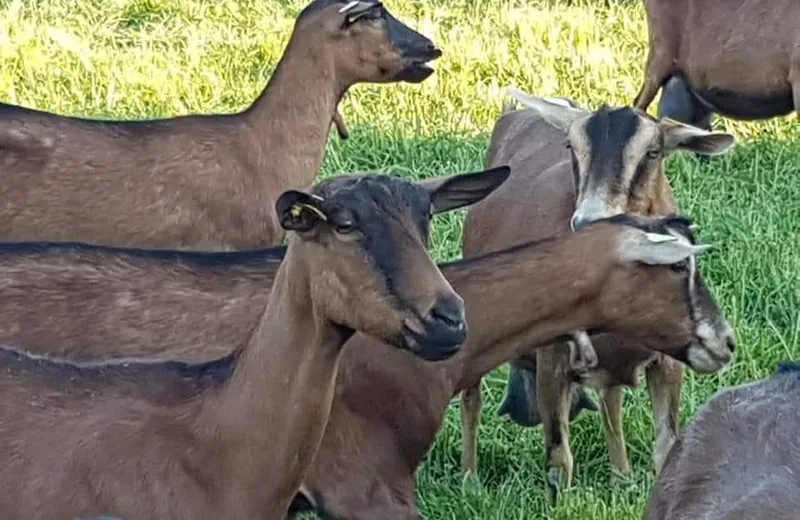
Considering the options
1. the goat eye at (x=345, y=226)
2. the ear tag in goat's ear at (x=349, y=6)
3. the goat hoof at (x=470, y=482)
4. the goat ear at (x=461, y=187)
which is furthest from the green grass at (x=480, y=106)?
the goat eye at (x=345, y=226)

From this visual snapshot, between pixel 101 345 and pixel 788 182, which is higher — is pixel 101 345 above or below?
above

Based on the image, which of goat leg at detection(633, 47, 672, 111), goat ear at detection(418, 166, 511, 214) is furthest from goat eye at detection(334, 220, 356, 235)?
goat leg at detection(633, 47, 672, 111)

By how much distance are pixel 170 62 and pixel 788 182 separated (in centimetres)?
368

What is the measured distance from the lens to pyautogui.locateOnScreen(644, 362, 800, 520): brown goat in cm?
442

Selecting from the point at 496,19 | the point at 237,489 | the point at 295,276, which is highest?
the point at 295,276

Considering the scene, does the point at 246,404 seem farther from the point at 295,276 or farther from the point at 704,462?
the point at 704,462

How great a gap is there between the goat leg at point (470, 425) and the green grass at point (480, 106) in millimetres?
76

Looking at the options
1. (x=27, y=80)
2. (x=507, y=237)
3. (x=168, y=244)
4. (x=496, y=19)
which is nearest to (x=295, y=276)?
(x=507, y=237)

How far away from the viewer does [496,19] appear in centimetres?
1217

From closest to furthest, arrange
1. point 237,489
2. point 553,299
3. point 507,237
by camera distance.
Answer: point 237,489, point 553,299, point 507,237

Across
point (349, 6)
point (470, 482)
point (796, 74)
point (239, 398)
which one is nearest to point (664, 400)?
point (470, 482)

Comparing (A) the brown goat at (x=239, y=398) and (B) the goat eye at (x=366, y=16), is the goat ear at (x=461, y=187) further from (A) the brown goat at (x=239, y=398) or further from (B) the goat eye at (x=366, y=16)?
(B) the goat eye at (x=366, y=16)

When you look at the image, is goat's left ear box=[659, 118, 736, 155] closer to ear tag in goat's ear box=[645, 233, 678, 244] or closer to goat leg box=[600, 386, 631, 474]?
goat leg box=[600, 386, 631, 474]

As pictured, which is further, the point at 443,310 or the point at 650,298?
the point at 650,298
